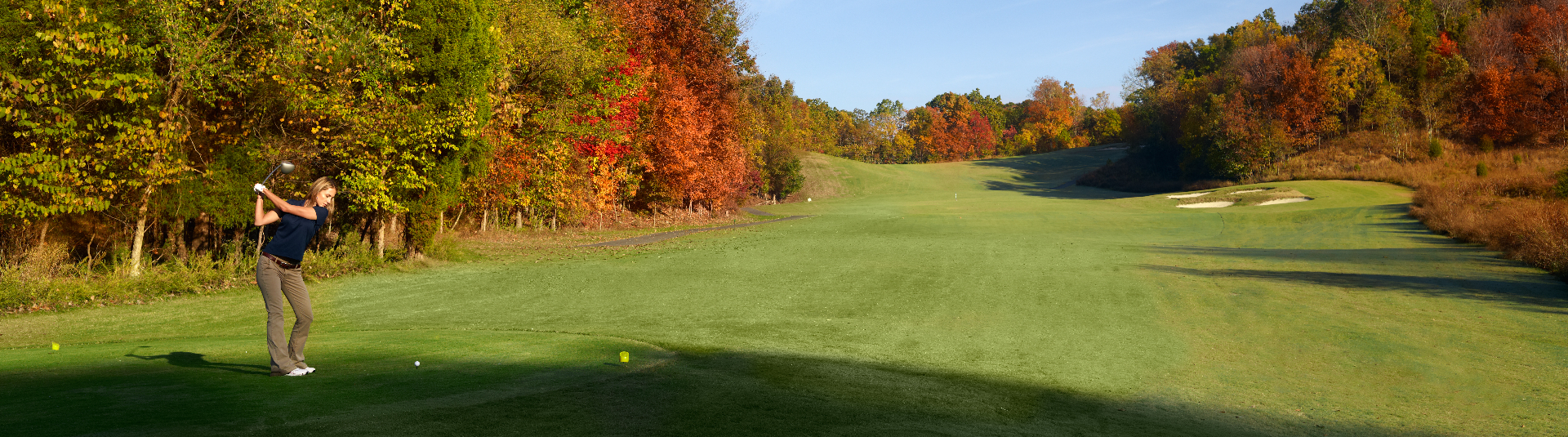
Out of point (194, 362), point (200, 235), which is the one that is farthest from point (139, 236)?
point (194, 362)

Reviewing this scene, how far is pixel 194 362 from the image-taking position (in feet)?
24.9

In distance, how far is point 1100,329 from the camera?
12211mm

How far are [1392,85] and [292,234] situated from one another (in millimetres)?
72545

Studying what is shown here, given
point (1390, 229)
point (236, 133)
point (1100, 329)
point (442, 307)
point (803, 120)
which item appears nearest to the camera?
point (1100, 329)

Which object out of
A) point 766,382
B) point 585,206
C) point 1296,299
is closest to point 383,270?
point 585,206

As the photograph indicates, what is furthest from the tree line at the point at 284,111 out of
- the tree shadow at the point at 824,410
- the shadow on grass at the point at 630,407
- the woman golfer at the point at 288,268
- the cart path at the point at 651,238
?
the tree shadow at the point at 824,410

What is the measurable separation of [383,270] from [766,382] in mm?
15087

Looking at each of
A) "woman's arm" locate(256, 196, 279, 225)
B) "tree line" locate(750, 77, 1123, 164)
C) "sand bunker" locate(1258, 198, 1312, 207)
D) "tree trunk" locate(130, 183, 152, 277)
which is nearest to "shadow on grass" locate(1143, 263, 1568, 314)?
"woman's arm" locate(256, 196, 279, 225)

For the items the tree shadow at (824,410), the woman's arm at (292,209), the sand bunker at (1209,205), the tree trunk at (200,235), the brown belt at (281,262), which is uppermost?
the woman's arm at (292,209)

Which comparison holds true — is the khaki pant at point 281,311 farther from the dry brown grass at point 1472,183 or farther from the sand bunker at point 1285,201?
the sand bunker at point 1285,201

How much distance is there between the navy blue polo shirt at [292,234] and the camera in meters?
6.82

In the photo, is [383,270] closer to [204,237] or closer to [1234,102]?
[204,237]

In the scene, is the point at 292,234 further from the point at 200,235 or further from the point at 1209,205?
the point at 1209,205

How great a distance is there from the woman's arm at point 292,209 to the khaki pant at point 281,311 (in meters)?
0.48
